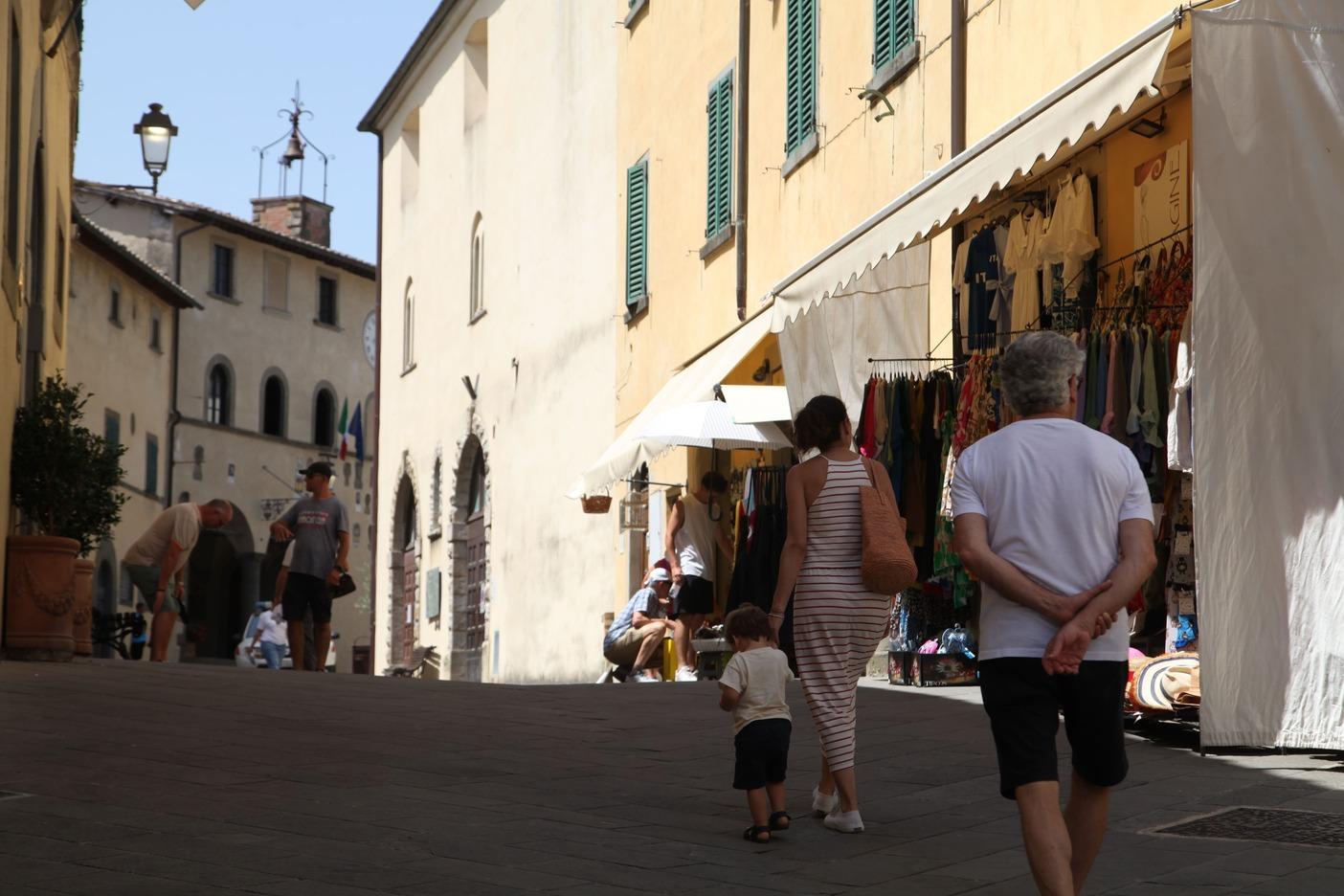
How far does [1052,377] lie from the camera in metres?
5.02

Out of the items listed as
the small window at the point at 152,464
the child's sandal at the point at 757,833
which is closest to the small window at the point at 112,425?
the small window at the point at 152,464

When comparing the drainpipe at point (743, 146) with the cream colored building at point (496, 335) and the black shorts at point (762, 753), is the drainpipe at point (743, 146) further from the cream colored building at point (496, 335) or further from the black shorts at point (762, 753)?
the black shorts at point (762, 753)

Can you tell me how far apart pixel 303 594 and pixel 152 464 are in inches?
1278

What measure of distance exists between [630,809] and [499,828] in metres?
0.74

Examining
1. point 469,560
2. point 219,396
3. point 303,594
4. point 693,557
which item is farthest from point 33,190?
point 219,396

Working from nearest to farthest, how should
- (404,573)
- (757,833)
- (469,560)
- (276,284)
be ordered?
(757,833) < (469,560) < (404,573) < (276,284)

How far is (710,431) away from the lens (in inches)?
586

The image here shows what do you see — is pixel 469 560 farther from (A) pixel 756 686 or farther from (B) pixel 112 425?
(A) pixel 756 686

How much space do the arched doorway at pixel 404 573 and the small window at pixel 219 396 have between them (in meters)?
17.5

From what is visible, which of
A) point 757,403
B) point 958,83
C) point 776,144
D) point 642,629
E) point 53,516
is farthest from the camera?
point 776,144

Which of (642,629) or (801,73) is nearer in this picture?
(801,73)

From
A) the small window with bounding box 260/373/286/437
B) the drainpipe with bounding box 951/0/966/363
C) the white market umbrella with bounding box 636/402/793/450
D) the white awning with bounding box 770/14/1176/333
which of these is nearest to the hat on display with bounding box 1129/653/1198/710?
the white awning with bounding box 770/14/1176/333

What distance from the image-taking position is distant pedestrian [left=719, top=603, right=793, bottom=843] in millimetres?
6719

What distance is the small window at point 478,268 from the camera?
29047mm
